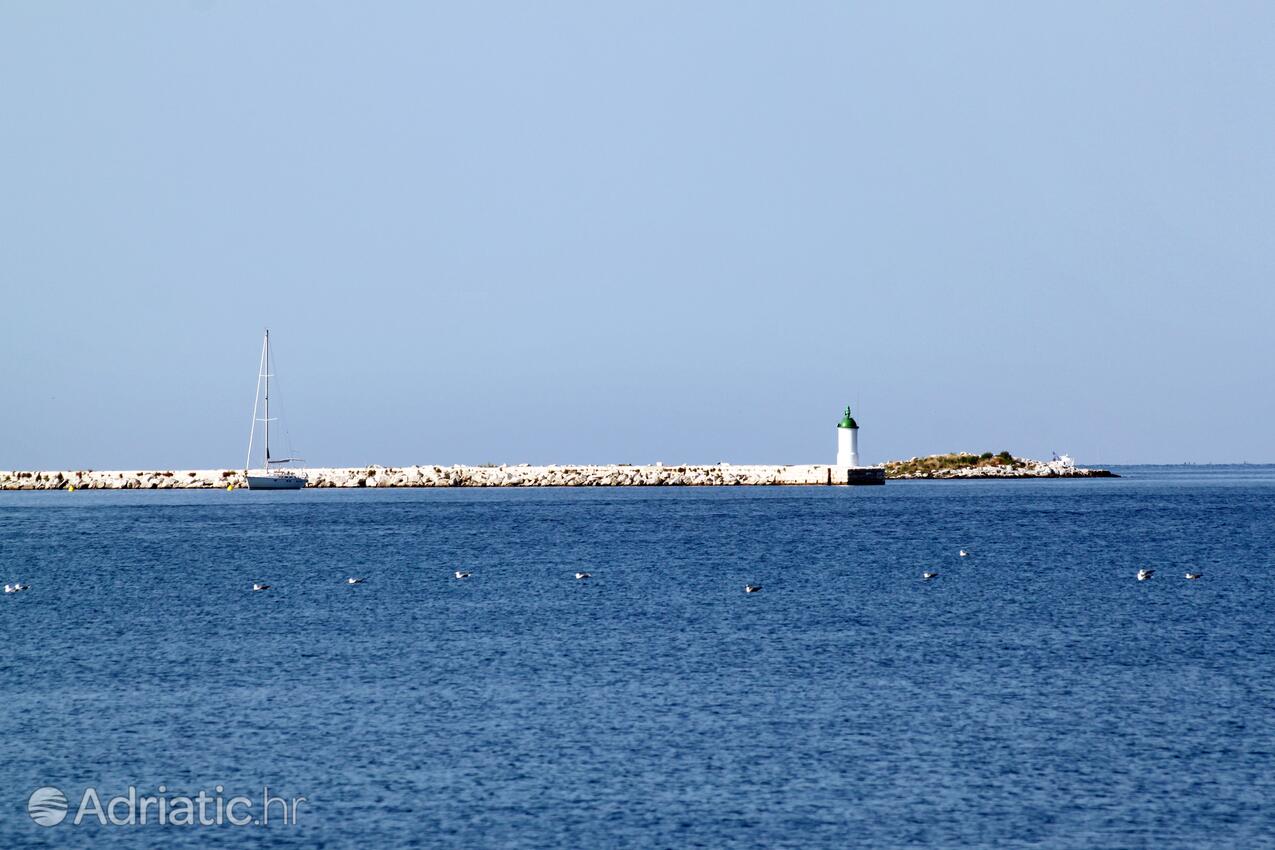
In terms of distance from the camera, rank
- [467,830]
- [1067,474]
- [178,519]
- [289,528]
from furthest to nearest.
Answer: [1067,474] < [178,519] < [289,528] < [467,830]

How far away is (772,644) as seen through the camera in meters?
31.8

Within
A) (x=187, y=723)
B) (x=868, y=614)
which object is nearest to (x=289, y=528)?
(x=868, y=614)

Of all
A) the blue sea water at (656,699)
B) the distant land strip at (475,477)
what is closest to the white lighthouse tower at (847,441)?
the distant land strip at (475,477)

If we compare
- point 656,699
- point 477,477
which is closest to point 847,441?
point 477,477

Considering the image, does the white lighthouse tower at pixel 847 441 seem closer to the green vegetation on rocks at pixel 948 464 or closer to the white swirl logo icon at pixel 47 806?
the green vegetation on rocks at pixel 948 464

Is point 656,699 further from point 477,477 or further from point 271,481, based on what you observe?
point 477,477

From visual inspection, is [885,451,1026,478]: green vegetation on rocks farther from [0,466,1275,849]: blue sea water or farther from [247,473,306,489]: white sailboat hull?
[0,466,1275,849]: blue sea water

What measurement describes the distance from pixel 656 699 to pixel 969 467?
150m

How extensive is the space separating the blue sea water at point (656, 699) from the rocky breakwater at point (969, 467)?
4366 inches

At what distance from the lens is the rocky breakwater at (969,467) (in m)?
168

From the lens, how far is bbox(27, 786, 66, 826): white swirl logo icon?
1772cm

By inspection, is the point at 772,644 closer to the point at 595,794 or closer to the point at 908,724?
the point at 908,724

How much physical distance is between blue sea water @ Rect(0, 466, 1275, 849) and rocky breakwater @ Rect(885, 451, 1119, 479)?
111 m

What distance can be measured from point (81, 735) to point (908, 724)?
12.4 m
